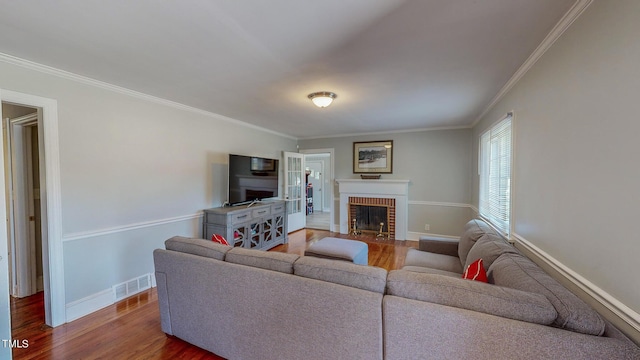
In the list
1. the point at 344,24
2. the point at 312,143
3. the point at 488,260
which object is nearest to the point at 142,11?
the point at 344,24

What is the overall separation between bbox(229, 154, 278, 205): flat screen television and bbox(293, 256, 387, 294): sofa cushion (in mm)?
2659

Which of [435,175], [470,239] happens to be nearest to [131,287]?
[470,239]

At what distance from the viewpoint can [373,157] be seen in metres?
5.44

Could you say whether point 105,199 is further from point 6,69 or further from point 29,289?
point 29,289

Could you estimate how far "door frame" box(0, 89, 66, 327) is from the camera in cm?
216

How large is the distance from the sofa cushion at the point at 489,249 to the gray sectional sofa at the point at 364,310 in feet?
0.04

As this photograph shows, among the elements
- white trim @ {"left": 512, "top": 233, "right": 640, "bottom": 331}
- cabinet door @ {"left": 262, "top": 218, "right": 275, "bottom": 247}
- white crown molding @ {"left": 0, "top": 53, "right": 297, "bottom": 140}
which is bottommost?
cabinet door @ {"left": 262, "top": 218, "right": 275, "bottom": 247}

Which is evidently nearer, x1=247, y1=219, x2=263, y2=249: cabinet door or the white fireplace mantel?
x1=247, y1=219, x2=263, y2=249: cabinet door

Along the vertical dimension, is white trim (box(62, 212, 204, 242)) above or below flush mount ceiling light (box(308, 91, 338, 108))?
below

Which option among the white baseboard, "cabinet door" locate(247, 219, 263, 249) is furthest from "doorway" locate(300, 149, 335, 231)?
the white baseboard

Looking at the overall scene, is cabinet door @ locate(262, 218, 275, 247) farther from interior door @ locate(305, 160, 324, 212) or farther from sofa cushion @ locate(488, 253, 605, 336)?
interior door @ locate(305, 160, 324, 212)

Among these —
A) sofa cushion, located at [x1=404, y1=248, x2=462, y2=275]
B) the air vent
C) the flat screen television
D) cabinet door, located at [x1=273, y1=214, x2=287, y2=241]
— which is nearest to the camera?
sofa cushion, located at [x1=404, y1=248, x2=462, y2=275]

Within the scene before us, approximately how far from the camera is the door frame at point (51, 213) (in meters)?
2.16

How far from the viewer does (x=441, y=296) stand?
1209 mm
